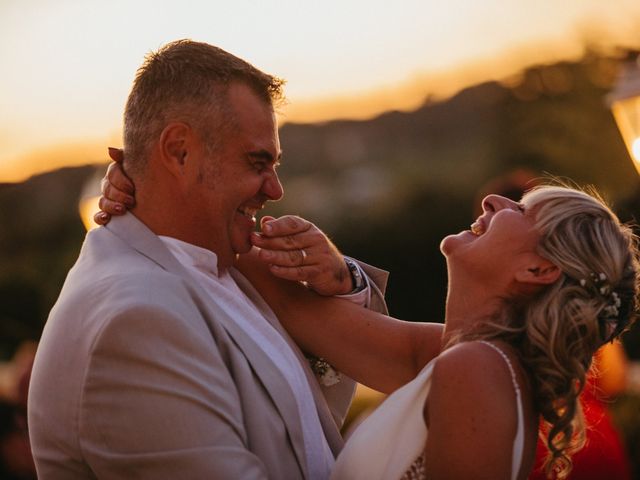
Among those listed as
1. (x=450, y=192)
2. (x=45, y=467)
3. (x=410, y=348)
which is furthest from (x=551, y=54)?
(x=45, y=467)

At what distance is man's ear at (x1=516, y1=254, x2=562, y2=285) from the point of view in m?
3.65

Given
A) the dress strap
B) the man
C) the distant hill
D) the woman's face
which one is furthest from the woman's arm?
the distant hill

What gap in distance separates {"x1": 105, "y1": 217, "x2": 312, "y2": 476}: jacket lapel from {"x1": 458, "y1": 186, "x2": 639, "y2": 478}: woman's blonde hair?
0.65 metres

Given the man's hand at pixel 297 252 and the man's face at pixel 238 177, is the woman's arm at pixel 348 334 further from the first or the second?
the man's face at pixel 238 177

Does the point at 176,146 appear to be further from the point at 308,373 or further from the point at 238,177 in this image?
the point at 308,373

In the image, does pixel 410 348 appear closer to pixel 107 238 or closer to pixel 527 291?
pixel 527 291

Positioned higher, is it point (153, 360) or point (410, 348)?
point (153, 360)

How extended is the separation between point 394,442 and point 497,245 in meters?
0.75

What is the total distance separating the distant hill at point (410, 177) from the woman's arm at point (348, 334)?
9.69 metres

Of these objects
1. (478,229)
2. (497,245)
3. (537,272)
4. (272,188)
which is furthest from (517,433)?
(272,188)

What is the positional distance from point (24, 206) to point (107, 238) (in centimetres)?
1754

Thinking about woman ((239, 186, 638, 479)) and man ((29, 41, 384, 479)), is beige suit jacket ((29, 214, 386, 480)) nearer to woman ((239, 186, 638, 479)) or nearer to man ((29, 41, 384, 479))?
man ((29, 41, 384, 479))

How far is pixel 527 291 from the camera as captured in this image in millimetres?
3711

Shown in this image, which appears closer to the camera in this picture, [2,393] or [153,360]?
[153,360]
